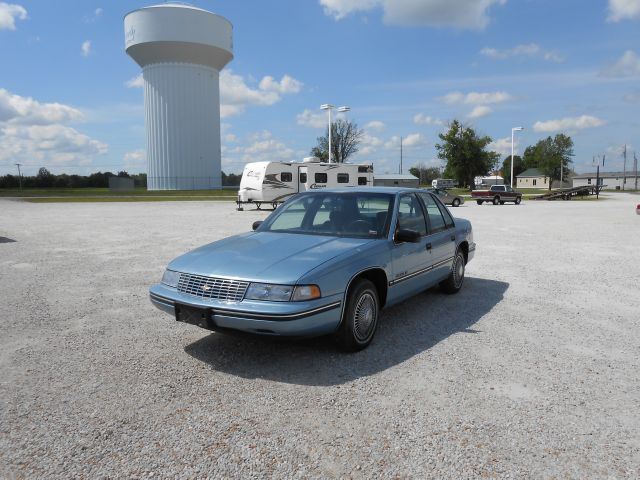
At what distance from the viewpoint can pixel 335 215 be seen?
5547mm

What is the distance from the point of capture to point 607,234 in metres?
14.7

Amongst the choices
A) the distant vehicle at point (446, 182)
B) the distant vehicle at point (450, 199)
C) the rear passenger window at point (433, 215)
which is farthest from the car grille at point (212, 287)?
the distant vehicle at point (446, 182)

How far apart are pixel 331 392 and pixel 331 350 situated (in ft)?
2.92

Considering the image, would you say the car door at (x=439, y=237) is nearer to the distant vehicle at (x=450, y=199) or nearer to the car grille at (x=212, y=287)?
the car grille at (x=212, y=287)

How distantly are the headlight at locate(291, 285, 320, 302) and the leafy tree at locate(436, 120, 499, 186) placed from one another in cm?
7345

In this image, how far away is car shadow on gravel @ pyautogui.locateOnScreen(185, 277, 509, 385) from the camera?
4.21 meters

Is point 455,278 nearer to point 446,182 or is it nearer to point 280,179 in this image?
point 280,179

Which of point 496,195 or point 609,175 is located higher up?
point 609,175

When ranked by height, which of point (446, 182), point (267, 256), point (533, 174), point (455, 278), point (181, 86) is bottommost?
point (455, 278)

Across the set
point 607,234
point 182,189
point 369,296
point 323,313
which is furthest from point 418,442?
point 182,189

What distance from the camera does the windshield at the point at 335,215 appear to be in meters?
5.31

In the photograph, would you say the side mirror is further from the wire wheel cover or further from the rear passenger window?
the rear passenger window

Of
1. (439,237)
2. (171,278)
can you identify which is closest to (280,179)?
(439,237)

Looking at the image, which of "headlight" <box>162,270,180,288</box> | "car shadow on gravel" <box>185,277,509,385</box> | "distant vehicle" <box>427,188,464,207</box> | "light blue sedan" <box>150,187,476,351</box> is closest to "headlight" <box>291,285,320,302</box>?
"light blue sedan" <box>150,187,476,351</box>
